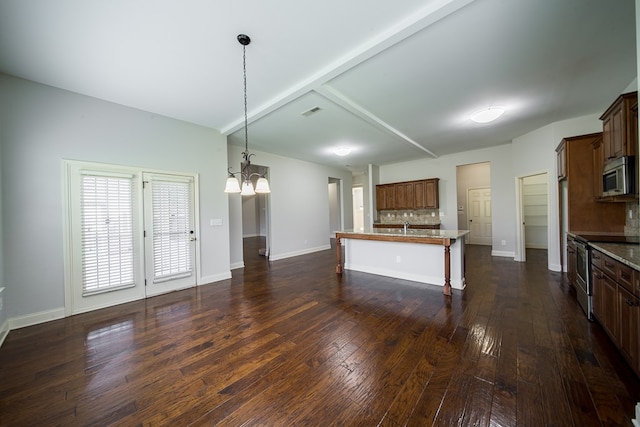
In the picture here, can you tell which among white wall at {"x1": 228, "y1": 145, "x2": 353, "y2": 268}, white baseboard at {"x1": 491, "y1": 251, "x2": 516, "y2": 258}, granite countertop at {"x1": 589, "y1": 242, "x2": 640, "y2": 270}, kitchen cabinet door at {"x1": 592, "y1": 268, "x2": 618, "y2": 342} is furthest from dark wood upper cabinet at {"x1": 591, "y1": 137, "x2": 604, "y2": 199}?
white wall at {"x1": 228, "y1": 145, "x2": 353, "y2": 268}

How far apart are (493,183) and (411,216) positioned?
92.8 inches

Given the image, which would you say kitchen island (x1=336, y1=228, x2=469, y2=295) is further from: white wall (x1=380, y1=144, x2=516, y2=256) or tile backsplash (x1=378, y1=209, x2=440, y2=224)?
tile backsplash (x1=378, y1=209, x2=440, y2=224)

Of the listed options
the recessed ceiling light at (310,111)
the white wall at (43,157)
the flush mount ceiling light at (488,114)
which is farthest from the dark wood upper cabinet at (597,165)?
the white wall at (43,157)

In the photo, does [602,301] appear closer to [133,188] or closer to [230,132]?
[230,132]

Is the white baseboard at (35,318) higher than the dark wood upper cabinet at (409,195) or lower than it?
lower

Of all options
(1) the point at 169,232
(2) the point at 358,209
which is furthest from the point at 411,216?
(1) the point at 169,232

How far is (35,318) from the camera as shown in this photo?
9.34ft

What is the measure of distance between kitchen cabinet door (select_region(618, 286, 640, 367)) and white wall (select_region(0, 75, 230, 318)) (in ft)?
18.2

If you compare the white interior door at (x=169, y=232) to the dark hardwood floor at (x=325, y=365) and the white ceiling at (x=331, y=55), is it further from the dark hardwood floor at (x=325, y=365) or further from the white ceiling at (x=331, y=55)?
the white ceiling at (x=331, y=55)

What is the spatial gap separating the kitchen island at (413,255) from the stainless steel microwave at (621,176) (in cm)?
161

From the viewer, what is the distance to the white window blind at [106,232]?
319 centimetres

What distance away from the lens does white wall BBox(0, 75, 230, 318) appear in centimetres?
272

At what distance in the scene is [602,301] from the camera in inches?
88.4

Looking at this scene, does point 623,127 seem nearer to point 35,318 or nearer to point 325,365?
point 325,365
